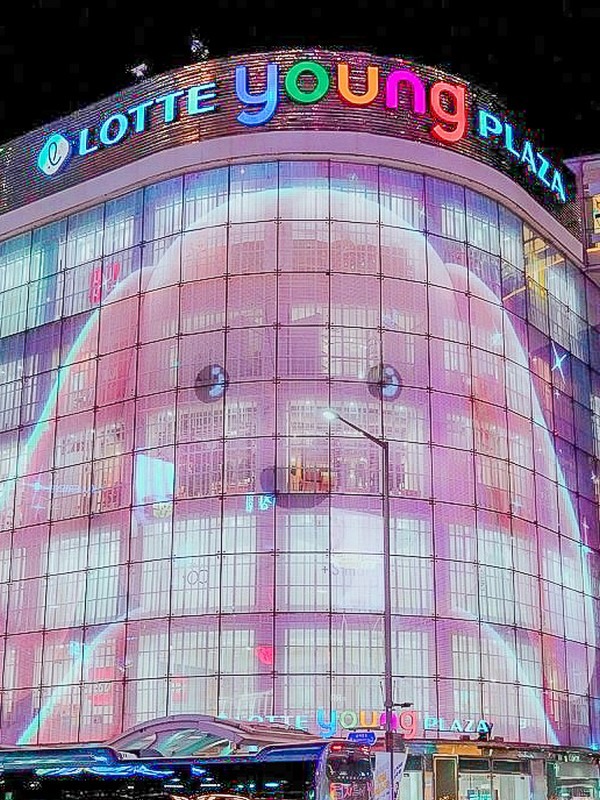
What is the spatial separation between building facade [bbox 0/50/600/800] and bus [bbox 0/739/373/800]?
17.9 metres

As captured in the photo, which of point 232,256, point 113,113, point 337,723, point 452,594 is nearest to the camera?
point 337,723

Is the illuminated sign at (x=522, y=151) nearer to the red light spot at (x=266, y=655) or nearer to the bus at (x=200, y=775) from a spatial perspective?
the red light spot at (x=266, y=655)

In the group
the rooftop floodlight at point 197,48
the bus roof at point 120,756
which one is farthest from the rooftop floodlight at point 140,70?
the bus roof at point 120,756

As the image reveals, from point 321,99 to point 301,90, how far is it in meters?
0.87

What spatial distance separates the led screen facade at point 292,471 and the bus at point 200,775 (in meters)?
18.0

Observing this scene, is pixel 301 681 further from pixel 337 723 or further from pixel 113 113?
pixel 113 113

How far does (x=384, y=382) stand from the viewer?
4631cm

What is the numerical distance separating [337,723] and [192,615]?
21.1ft

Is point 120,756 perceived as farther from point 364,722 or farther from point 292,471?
point 292,471

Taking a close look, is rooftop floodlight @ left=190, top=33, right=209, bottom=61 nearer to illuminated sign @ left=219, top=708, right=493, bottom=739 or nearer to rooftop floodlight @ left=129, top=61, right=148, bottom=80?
rooftop floodlight @ left=129, top=61, right=148, bottom=80

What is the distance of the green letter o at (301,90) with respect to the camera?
159ft

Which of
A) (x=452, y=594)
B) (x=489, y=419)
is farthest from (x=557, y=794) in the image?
(x=489, y=419)

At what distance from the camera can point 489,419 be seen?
1889 inches

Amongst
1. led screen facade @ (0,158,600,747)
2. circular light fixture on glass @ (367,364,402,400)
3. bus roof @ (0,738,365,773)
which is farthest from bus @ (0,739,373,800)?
circular light fixture on glass @ (367,364,402,400)
